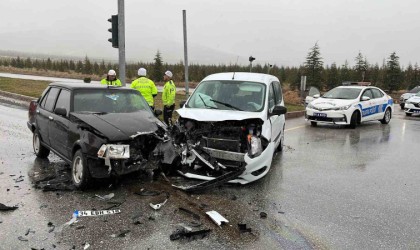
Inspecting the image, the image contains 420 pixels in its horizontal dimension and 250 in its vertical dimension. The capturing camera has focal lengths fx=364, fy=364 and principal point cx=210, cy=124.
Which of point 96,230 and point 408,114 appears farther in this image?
point 408,114

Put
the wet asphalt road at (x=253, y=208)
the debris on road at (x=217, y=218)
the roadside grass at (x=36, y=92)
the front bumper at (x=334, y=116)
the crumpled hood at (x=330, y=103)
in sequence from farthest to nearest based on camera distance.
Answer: the roadside grass at (x=36, y=92), the crumpled hood at (x=330, y=103), the front bumper at (x=334, y=116), the debris on road at (x=217, y=218), the wet asphalt road at (x=253, y=208)

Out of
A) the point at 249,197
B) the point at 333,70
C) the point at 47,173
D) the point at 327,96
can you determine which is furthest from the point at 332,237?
the point at 333,70

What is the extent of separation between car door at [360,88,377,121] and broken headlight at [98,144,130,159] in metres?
11.4

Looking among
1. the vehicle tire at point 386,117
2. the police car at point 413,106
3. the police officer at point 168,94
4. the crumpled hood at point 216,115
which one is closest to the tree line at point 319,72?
the police car at point 413,106

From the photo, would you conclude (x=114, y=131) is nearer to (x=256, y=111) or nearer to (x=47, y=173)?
(x=47, y=173)

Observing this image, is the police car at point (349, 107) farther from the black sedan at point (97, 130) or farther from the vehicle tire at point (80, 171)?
the vehicle tire at point (80, 171)

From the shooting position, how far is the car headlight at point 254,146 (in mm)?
A: 6158

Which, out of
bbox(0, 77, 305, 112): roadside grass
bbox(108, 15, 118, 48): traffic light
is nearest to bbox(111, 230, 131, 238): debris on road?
bbox(108, 15, 118, 48): traffic light

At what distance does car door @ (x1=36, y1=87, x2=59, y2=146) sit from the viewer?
7039 mm

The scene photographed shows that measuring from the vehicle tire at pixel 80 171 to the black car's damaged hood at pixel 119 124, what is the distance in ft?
1.69

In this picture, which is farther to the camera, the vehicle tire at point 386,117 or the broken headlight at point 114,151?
the vehicle tire at point 386,117

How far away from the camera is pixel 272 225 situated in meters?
4.68

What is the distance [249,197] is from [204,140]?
4.31 feet

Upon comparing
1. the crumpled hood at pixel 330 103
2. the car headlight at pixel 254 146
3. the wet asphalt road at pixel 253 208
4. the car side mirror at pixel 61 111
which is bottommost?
the wet asphalt road at pixel 253 208
